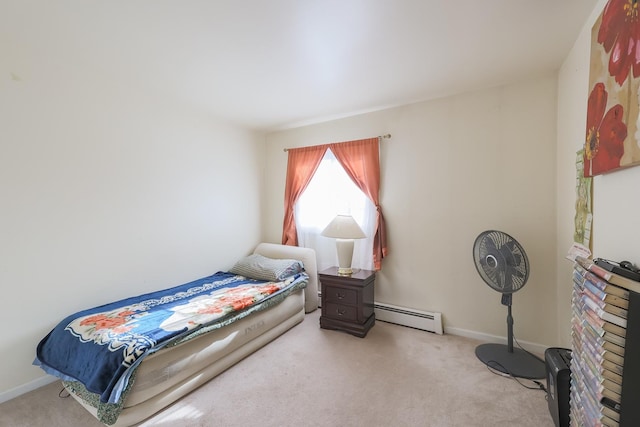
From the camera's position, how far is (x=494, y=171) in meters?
2.56

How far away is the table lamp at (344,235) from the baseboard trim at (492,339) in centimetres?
119

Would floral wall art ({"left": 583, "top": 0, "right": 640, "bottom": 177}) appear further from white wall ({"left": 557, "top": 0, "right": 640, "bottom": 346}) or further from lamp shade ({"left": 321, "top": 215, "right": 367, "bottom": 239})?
lamp shade ({"left": 321, "top": 215, "right": 367, "bottom": 239})

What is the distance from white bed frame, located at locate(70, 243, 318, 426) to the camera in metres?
1.65

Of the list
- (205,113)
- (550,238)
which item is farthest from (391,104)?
(205,113)

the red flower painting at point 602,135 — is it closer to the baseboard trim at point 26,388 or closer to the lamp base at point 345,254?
the lamp base at point 345,254

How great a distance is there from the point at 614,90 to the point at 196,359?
2.87 metres

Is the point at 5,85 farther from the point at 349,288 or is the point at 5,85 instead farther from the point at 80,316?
the point at 349,288

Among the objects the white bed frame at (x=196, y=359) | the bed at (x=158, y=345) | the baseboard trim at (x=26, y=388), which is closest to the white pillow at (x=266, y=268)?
the bed at (x=158, y=345)

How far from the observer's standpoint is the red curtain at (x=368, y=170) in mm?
3061

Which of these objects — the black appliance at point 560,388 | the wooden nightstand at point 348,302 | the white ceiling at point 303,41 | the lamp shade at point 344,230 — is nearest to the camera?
the black appliance at point 560,388

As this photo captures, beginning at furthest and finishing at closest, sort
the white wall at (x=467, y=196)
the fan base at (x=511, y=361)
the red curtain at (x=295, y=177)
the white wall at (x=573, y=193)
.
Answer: the red curtain at (x=295, y=177) < the white wall at (x=467, y=196) < the fan base at (x=511, y=361) < the white wall at (x=573, y=193)

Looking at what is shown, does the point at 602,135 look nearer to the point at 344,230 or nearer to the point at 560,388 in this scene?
the point at 560,388

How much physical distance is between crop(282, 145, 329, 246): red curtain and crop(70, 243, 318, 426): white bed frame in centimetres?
99

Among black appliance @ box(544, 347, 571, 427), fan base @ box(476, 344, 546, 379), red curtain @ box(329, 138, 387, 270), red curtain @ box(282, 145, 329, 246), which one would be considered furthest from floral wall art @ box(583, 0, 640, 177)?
red curtain @ box(282, 145, 329, 246)
